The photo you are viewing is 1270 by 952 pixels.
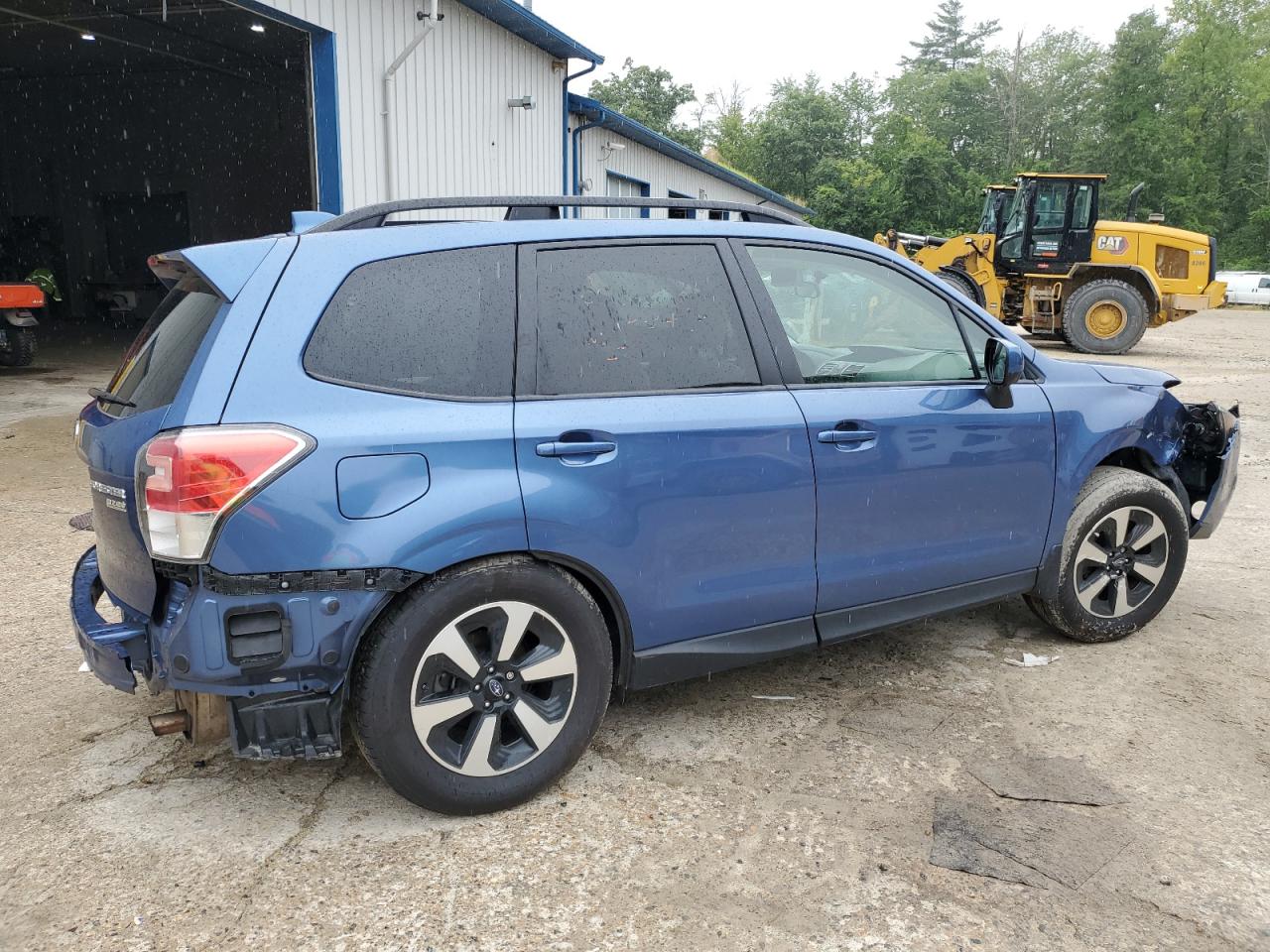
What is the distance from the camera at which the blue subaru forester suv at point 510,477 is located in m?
2.37

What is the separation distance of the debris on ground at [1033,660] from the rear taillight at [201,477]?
9.72 feet

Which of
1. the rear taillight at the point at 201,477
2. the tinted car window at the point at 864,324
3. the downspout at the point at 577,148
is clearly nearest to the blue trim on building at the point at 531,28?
the downspout at the point at 577,148

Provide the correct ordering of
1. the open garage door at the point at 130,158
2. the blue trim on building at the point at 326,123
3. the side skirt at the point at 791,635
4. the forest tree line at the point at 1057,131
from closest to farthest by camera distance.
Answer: the side skirt at the point at 791,635, the blue trim on building at the point at 326,123, the open garage door at the point at 130,158, the forest tree line at the point at 1057,131

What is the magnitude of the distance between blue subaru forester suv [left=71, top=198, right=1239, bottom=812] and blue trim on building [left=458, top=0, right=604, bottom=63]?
28.0ft

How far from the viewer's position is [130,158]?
21.3m

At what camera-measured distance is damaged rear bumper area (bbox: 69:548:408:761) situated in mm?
2342

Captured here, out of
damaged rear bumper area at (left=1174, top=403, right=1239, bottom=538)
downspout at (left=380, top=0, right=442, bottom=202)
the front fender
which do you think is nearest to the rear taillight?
the front fender

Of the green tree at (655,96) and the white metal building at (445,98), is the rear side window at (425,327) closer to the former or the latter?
the white metal building at (445,98)

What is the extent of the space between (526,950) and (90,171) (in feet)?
80.4

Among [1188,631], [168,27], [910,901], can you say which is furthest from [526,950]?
[168,27]

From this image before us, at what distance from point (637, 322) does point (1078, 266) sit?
56.7 ft

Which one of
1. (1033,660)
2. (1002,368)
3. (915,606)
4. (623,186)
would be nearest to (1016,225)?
(623,186)

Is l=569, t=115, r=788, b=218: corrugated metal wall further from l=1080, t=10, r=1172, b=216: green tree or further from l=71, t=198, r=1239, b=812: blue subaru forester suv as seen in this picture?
l=1080, t=10, r=1172, b=216: green tree

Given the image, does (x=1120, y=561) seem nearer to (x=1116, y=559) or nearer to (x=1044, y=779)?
(x=1116, y=559)
